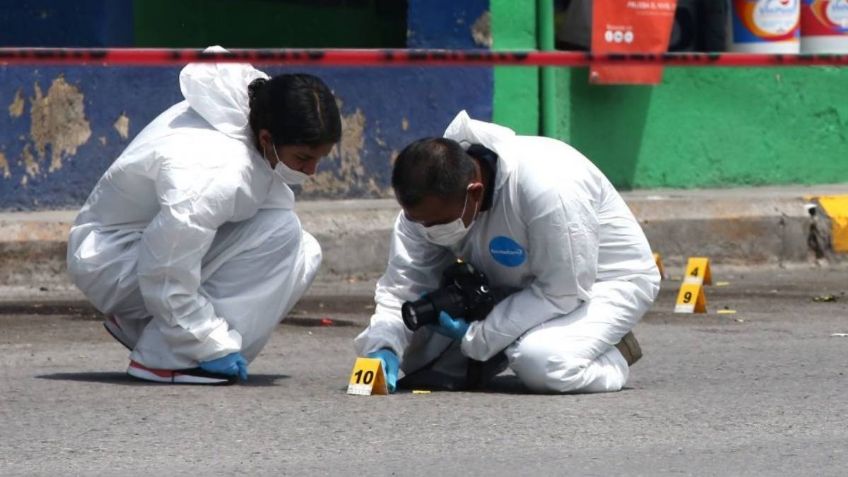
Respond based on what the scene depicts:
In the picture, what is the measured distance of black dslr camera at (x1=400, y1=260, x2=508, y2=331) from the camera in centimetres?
525

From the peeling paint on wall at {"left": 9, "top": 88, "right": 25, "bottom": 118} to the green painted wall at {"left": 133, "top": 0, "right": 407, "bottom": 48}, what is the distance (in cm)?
106

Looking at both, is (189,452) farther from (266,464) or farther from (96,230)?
(96,230)

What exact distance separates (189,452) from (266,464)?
0.81 ft

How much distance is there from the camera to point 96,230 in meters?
5.60

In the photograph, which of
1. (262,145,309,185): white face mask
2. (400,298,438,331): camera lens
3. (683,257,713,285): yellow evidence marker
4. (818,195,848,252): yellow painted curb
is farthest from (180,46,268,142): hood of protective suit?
(818,195,848,252): yellow painted curb

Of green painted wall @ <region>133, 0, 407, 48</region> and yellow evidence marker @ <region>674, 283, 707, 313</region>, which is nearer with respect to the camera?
yellow evidence marker @ <region>674, 283, 707, 313</region>

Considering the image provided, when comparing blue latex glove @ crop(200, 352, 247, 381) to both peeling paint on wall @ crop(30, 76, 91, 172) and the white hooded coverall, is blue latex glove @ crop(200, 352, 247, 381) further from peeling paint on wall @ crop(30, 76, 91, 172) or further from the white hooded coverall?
peeling paint on wall @ crop(30, 76, 91, 172)

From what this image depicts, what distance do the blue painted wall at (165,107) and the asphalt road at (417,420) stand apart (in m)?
2.30

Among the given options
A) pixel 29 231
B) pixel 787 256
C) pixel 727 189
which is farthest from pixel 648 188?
pixel 29 231

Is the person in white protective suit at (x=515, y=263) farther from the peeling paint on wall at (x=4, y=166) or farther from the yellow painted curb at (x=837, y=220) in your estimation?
the yellow painted curb at (x=837, y=220)

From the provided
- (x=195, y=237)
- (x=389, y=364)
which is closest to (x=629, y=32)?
(x=389, y=364)

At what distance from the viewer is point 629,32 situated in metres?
9.90

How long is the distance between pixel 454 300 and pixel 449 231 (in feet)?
0.73

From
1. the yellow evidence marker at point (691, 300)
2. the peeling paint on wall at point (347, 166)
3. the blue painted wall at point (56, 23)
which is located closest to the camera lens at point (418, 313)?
the yellow evidence marker at point (691, 300)
